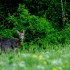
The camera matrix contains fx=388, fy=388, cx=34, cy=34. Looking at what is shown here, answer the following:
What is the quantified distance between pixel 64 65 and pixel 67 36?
14521 millimetres

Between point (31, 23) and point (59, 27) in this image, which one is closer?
point (31, 23)

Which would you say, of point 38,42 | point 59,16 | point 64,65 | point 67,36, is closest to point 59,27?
point 59,16

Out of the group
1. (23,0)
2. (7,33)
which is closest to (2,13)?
(23,0)

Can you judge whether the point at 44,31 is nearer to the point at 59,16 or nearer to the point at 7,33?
the point at 7,33

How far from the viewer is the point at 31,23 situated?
65.5ft

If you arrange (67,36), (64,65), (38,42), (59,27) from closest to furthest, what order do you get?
(64,65) → (38,42) → (67,36) → (59,27)

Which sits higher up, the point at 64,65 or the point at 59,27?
the point at 64,65

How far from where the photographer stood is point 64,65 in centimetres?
624

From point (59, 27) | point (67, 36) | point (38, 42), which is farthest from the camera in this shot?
point (59, 27)

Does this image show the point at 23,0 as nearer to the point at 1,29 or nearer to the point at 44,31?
the point at 1,29

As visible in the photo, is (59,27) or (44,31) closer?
(44,31)

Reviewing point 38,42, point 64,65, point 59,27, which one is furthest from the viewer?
point 59,27

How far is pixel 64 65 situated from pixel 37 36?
45.3 feet

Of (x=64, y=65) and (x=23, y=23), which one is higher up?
(x=64, y=65)
